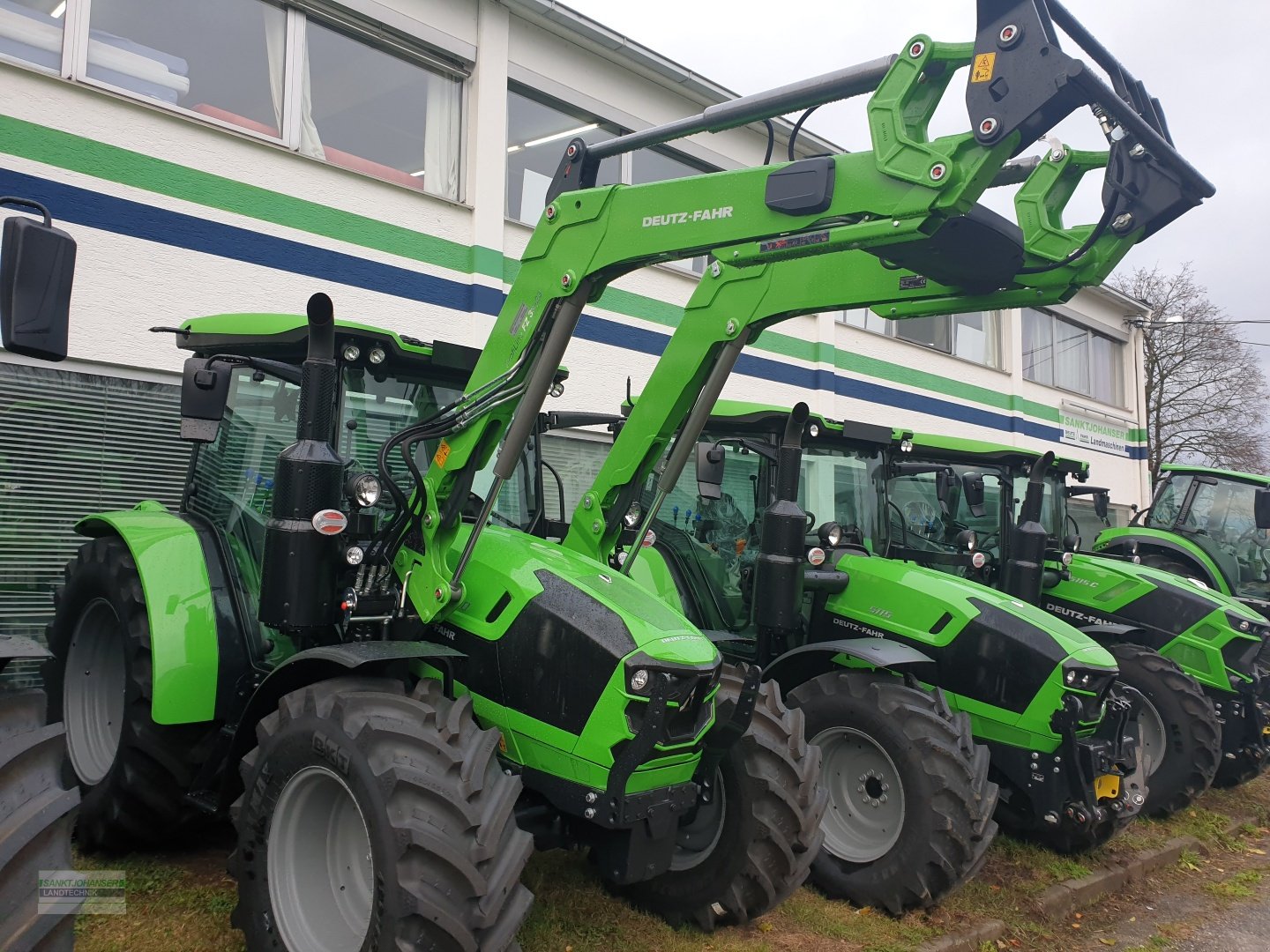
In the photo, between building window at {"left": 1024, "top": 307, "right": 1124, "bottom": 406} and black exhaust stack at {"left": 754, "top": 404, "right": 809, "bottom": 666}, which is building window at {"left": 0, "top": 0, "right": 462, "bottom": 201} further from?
building window at {"left": 1024, "top": 307, "right": 1124, "bottom": 406}

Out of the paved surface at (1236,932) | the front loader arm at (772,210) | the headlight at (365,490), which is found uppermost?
the front loader arm at (772,210)

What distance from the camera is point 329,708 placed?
3295mm

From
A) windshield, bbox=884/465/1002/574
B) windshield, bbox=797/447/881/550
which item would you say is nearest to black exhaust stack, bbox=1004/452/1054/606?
windshield, bbox=884/465/1002/574

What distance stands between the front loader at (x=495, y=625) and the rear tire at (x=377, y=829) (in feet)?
0.03

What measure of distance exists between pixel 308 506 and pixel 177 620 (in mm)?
1022

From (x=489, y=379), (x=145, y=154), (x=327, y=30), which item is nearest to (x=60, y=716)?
(x=489, y=379)

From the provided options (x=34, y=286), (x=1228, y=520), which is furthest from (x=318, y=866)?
(x=1228, y=520)

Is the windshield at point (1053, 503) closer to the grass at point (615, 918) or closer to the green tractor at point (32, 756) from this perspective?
the grass at point (615, 918)

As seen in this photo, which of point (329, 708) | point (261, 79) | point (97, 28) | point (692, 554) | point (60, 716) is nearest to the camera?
point (329, 708)

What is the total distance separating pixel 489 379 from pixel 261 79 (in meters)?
5.26

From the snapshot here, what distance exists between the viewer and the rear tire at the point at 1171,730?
691 cm

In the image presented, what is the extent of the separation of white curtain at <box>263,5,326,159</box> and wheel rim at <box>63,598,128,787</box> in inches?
180

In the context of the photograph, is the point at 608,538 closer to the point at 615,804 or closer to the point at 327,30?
the point at 615,804

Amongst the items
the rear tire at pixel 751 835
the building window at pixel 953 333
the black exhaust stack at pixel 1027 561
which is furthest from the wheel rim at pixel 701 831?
the building window at pixel 953 333
